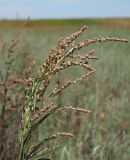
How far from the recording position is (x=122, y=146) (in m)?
3.65

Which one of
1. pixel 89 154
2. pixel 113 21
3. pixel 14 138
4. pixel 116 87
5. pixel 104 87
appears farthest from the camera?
pixel 113 21

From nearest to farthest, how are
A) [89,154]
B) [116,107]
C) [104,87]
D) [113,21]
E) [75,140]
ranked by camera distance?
1. [89,154]
2. [75,140]
3. [116,107]
4. [104,87]
5. [113,21]

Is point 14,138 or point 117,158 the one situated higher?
point 14,138

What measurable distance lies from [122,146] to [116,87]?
347 cm

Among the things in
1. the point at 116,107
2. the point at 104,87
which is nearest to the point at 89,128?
the point at 116,107

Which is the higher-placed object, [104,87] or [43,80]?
[43,80]

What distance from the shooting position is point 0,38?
2877 mm

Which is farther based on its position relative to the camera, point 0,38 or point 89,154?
point 89,154

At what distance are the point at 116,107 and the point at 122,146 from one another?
149 cm

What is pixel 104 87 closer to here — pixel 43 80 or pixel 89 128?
pixel 89 128

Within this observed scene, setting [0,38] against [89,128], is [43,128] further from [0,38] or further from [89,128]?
[0,38]

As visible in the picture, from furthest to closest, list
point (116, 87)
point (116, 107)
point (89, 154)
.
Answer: point (116, 87) < point (116, 107) < point (89, 154)

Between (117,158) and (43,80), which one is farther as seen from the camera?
(117,158)

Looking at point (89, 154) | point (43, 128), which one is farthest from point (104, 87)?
point (89, 154)
